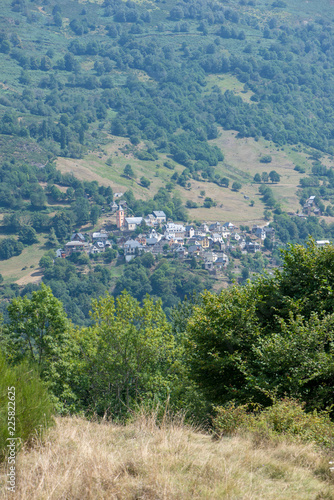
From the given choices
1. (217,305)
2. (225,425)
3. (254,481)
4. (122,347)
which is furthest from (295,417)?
(122,347)

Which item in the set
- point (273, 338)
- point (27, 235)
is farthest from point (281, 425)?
point (27, 235)

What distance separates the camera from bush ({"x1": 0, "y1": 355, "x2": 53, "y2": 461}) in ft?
29.5

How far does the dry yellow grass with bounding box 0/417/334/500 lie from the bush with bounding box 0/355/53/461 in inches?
12.1

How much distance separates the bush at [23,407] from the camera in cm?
898

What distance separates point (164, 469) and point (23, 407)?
2762 millimetres

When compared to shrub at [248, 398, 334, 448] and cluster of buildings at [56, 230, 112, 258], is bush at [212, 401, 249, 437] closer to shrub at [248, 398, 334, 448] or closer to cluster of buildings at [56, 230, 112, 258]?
shrub at [248, 398, 334, 448]

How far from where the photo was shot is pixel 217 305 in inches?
719

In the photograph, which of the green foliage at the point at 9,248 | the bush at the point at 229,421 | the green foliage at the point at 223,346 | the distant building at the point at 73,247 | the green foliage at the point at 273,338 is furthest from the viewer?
the distant building at the point at 73,247

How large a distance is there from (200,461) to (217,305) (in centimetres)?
948

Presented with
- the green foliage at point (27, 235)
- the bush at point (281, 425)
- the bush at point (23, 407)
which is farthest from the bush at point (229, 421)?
the green foliage at point (27, 235)

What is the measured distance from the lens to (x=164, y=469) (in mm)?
8500

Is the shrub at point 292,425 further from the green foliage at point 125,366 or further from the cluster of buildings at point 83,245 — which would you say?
the cluster of buildings at point 83,245

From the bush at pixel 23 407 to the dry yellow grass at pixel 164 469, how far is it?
1.01ft

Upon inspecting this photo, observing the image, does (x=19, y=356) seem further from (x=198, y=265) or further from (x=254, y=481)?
(x=198, y=265)
